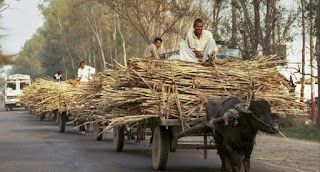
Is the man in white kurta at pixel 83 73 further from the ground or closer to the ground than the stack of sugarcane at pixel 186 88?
further from the ground

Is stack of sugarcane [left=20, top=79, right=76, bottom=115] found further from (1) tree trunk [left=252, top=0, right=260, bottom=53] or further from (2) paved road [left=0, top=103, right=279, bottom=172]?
(1) tree trunk [left=252, top=0, right=260, bottom=53]

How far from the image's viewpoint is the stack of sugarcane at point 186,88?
985 centimetres

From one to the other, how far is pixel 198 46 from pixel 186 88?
1747mm

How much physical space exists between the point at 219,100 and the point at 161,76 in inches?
50.7

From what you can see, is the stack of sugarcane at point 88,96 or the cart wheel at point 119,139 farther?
the stack of sugarcane at point 88,96

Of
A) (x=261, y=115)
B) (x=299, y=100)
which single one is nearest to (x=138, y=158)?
(x=299, y=100)

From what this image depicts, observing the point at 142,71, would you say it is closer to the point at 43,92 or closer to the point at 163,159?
the point at 163,159

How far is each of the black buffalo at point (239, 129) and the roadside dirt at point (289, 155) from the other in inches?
106

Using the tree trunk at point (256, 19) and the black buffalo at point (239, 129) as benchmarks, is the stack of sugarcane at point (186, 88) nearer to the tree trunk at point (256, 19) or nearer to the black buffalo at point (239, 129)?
the black buffalo at point (239, 129)

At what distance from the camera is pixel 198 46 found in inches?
459

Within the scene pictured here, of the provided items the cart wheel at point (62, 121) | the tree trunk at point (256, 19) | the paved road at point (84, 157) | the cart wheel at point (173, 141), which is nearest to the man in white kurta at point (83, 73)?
the cart wheel at point (62, 121)

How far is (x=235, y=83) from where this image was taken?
10.3 m

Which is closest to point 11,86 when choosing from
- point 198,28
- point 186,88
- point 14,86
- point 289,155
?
point 14,86

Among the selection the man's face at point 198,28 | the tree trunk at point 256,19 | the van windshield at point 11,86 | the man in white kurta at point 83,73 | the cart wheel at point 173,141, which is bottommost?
the cart wheel at point 173,141
